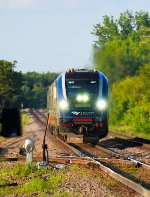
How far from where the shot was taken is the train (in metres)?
21.9

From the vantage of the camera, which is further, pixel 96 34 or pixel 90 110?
pixel 96 34

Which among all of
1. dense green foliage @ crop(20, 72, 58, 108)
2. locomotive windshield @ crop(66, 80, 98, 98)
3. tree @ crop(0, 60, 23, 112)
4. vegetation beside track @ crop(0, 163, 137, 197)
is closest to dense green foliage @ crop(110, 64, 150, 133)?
locomotive windshield @ crop(66, 80, 98, 98)

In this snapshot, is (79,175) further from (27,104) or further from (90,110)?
(27,104)

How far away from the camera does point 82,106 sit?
2212 centimetres

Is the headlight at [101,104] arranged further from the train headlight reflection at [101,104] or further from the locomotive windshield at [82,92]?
the locomotive windshield at [82,92]

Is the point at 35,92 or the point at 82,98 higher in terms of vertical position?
the point at 82,98

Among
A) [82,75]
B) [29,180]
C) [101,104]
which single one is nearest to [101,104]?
[101,104]

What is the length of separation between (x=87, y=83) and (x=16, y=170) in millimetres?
9919

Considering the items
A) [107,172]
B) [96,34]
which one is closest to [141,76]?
[107,172]

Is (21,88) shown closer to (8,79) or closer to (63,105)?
(8,79)

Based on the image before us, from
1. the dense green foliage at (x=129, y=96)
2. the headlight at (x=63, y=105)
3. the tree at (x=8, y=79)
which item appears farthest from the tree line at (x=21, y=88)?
the dense green foliage at (x=129, y=96)

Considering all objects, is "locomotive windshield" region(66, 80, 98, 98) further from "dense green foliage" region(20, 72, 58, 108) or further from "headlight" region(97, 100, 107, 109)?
"dense green foliage" region(20, 72, 58, 108)

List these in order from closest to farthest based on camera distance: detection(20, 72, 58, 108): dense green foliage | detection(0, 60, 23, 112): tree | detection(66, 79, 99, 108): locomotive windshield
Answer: detection(66, 79, 99, 108): locomotive windshield, detection(0, 60, 23, 112): tree, detection(20, 72, 58, 108): dense green foliage

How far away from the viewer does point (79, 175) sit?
12.3 metres
